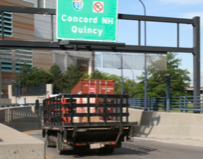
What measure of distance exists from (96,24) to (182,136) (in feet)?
24.6

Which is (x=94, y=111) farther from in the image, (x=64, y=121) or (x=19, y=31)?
(x=19, y=31)

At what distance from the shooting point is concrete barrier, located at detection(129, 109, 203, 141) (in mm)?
17531

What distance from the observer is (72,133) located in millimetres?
11383

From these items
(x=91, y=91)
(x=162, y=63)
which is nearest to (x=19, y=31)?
(x=162, y=63)

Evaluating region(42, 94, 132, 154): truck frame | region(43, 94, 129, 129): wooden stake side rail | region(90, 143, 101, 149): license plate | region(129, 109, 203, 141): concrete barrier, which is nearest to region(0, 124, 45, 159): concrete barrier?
region(42, 94, 132, 154): truck frame

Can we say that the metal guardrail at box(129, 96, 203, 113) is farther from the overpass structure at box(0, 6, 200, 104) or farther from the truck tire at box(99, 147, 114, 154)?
the truck tire at box(99, 147, 114, 154)

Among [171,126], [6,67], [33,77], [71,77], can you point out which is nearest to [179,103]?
[171,126]

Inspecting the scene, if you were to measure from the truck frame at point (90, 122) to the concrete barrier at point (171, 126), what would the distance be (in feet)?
15.4

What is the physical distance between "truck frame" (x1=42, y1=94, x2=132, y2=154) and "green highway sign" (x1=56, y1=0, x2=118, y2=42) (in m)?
5.60

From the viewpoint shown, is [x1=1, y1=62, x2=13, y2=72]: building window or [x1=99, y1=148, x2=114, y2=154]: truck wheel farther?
[x1=1, y1=62, x2=13, y2=72]: building window

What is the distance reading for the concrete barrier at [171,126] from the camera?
17.5 metres

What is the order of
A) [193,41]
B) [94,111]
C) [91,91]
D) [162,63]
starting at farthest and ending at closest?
[162,63] → [193,41] → [91,91] → [94,111]

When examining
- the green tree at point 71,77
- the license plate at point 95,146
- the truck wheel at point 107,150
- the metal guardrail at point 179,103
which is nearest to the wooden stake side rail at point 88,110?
the license plate at point 95,146

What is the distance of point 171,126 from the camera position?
18.8 metres
